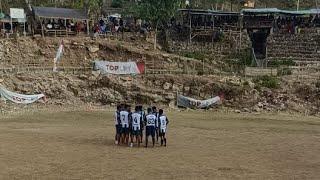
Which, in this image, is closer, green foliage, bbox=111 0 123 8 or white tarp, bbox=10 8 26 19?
white tarp, bbox=10 8 26 19

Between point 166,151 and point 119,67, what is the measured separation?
22403 mm

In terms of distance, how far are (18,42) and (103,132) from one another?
77.7 feet

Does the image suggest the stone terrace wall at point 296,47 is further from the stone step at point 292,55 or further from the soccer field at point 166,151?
the soccer field at point 166,151

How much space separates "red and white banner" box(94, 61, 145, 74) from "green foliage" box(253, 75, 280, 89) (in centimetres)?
924

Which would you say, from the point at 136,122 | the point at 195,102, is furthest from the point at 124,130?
the point at 195,102

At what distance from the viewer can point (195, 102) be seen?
41.4 meters

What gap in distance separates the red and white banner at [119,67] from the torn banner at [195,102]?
16.4 feet

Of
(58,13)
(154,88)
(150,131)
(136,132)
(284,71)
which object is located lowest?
(154,88)

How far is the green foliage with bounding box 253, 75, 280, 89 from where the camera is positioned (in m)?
43.8

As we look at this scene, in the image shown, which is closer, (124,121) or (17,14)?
(124,121)

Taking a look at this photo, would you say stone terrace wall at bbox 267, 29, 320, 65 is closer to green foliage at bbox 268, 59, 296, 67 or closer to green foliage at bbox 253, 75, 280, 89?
green foliage at bbox 268, 59, 296, 67

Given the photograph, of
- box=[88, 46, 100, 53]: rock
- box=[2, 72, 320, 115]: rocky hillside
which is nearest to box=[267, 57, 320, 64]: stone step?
box=[2, 72, 320, 115]: rocky hillside

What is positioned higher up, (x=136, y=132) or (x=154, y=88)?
(x=136, y=132)

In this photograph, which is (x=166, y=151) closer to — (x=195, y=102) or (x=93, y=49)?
(x=195, y=102)
